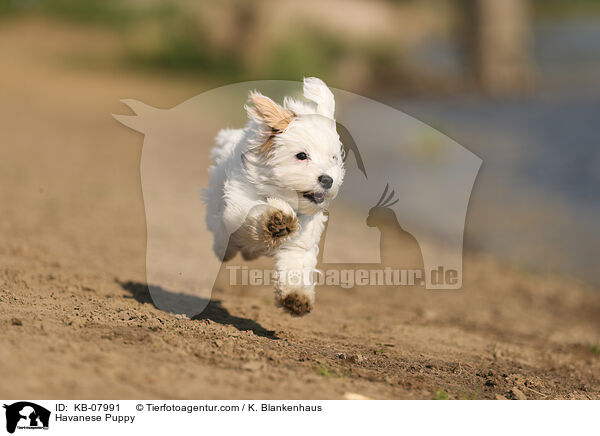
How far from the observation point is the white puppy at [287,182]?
5125 mm

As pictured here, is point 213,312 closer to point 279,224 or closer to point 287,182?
point 279,224

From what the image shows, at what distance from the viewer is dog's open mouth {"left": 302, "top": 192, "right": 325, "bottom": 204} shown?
17.0 feet

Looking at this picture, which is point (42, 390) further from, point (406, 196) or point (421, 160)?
point (421, 160)

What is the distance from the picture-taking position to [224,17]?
27.8 m

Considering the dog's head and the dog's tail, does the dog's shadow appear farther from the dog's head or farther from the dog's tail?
the dog's tail

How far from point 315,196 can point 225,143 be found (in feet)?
4.76

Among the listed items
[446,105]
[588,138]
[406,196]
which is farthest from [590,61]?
[406,196]

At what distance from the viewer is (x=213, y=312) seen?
635 centimetres

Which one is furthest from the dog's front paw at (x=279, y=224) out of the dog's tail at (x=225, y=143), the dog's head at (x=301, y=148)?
the dog's tail at (x=225, y=143)

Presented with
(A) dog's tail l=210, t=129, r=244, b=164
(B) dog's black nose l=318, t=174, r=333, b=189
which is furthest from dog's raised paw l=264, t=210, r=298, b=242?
(A) dog's tail l=210, t=129, r=244, b=164
